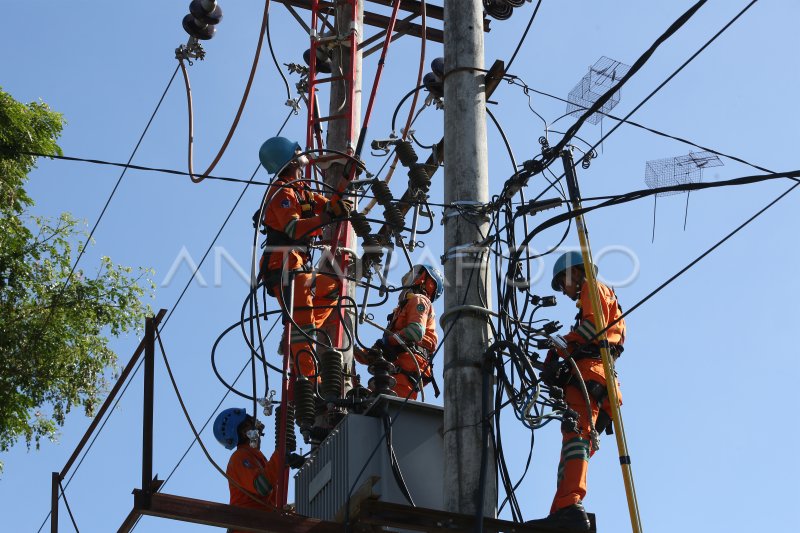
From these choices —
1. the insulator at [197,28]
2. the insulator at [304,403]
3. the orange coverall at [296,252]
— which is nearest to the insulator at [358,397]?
the insulator at [304,403]

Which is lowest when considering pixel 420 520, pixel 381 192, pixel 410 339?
pixel 420 520

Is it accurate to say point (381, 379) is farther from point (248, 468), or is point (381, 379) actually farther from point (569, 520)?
point (248, 468)

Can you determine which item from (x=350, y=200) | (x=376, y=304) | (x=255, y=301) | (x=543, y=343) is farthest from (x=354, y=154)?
(x=543, y=343)

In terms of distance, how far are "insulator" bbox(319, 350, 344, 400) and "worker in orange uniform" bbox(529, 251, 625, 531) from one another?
1.54 metres

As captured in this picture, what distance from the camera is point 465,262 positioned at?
8.00 meters

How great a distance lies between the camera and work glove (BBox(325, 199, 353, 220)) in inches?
380

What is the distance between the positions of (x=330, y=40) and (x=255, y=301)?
11.6ft

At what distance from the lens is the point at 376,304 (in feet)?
33.1

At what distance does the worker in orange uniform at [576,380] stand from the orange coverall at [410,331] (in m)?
1.75

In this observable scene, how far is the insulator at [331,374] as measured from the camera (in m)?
9.14

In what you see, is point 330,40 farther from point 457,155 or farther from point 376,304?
point 457,155

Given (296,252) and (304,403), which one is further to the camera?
(296,252)

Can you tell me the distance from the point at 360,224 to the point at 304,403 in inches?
55.5

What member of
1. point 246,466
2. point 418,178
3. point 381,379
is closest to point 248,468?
→ point 246,466
